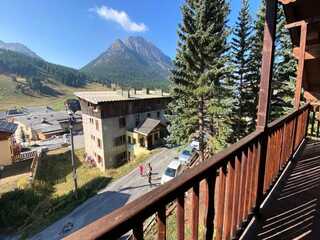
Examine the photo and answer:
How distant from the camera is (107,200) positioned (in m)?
11.9

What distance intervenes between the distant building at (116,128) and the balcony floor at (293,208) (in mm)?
16114

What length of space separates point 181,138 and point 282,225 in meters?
10.5

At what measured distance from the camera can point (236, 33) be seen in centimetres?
1323

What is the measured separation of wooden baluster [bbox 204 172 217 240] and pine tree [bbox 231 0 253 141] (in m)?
12.3

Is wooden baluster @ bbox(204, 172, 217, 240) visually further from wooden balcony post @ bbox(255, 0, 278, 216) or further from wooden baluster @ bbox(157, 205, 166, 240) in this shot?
wooden balcony post @ bbox(255, 0, 278, 216)

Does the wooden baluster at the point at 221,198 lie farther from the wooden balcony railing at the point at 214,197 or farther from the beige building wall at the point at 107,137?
the beige building wall at the point at 107,137

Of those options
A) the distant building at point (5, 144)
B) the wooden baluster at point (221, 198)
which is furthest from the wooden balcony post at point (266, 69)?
the distant building at point (5, 144)

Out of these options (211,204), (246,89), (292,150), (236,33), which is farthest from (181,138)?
(211,204)

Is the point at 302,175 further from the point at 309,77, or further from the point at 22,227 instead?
the point at 22,227

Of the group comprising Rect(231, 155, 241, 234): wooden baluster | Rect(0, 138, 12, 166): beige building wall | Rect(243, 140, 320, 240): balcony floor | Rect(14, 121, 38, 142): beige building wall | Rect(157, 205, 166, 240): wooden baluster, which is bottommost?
Rect(14, 121, 38, 142): beige building wall

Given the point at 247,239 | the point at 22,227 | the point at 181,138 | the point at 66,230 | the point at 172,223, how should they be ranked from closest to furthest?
the point at 247,239 < the point at 172,223 < the point at 66,230 < the point at 22,227 < the point at 181,138

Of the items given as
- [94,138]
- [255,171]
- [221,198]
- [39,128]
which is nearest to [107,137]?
[94,138]

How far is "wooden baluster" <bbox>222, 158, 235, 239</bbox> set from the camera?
1.58 metres

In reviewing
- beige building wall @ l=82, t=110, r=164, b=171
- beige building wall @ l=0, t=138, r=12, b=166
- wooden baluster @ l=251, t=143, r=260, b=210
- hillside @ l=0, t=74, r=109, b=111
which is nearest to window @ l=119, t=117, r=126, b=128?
beige building wall @ l=82, t=110, r=164, b=171
